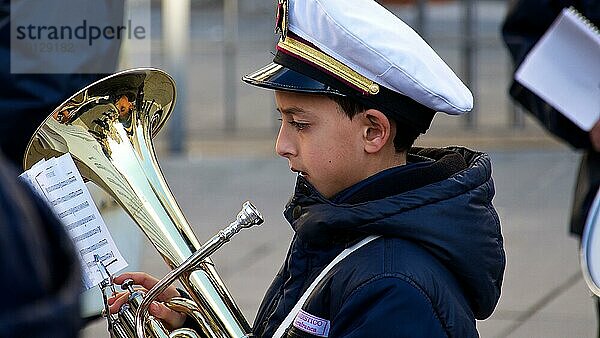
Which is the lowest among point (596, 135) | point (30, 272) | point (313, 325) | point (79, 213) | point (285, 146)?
point (596, 135)

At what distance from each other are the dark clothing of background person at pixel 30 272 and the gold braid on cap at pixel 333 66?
1.25 metres

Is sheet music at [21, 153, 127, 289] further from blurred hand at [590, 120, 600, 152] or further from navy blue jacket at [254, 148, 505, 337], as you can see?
blurred hand at [590, 120, 600, 152]

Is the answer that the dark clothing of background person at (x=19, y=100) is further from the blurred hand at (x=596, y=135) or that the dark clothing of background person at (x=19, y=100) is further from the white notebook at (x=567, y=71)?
the blurred hand at (x=596, y=135)

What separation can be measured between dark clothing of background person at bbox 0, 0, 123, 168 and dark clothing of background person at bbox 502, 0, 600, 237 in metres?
1.58

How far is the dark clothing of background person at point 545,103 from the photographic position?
137 inches

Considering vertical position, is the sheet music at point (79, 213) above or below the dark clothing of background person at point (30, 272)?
below

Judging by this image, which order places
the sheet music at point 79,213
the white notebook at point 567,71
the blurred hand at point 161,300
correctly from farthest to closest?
the white notebook at point 567,71 < the blurred hand at point 161,300 < the sheet music at point 79,213

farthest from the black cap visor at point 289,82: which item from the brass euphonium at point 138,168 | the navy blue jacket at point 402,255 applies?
the brass euphonium at point 138,168

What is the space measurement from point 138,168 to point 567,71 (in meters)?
1.70

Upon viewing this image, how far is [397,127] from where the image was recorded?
2.05m

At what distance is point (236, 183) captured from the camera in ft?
25.2

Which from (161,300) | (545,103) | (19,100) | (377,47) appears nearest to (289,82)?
(377,47)

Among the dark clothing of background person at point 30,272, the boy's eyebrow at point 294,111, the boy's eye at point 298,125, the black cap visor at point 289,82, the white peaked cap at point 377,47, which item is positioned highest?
the dark clothing of background person at point 30,272

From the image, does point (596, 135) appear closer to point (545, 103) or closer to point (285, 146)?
point (545, 103)
